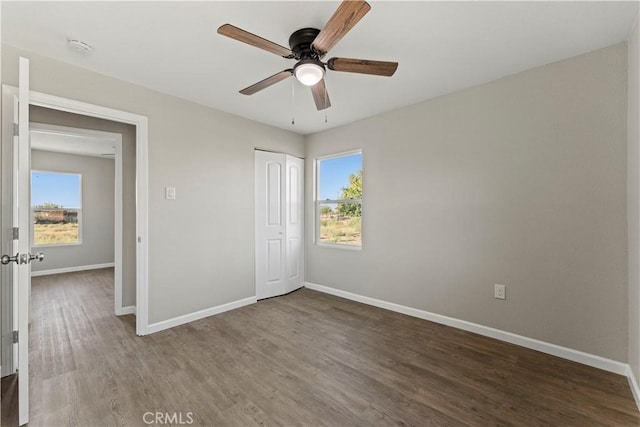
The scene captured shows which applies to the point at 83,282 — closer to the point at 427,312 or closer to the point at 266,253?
the point at 266,253

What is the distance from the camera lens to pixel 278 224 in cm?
Result: 418

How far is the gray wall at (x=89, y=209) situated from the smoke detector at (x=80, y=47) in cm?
504

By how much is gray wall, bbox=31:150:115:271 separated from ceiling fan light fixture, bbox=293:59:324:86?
21.3ft

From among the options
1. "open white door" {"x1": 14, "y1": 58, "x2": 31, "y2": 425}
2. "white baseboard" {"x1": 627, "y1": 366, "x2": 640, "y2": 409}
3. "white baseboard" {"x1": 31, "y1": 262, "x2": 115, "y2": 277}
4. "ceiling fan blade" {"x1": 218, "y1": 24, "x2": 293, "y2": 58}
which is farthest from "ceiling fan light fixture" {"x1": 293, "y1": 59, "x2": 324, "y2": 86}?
"white baseboard" {"x1": 31, "y1": 262, "x2": 115, "y2": 277}

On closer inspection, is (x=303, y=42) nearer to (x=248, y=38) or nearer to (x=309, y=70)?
(x=309, y=70)

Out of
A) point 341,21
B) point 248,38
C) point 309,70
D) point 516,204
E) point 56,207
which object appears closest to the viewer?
point 341,21

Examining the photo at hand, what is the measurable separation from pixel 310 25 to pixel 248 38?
1.70 feet

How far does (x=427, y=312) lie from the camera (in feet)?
10.5

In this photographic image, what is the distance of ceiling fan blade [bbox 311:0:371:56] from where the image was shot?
4.44 ft

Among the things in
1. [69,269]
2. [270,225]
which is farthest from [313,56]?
[69,269]

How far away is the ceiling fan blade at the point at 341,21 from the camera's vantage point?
135 centimetres

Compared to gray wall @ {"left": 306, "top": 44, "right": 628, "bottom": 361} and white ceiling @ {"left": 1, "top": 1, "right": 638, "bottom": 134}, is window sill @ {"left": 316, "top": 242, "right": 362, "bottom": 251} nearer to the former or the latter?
gray wall @ {"left": 306, "top": 44, "right": 628, "bottom": 361}

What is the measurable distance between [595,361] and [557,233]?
3.42 ft

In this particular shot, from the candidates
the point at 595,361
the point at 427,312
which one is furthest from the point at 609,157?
the point at 427,312
